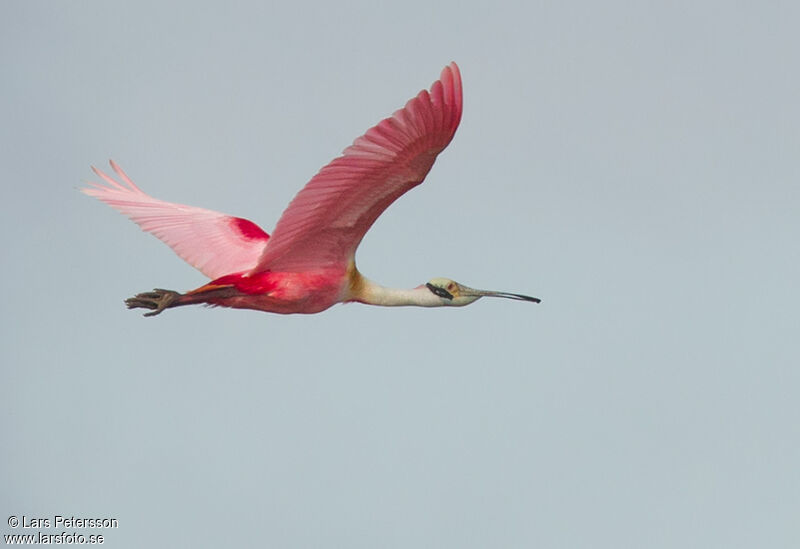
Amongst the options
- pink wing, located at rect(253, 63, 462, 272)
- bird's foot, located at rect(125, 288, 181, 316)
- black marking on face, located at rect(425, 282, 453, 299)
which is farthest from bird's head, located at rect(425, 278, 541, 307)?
bird's foot, located at rect(125, 288, 181, 316)

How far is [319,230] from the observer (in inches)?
657

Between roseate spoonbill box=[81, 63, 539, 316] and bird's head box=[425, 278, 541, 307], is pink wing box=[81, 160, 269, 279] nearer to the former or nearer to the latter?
roseate spoonbill box=[81, 63, 539, 316]

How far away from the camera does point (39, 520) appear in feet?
58.7

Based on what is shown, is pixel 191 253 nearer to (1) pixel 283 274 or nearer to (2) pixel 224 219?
(2) pixel 224 219

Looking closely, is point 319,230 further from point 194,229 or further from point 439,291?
point 194,229

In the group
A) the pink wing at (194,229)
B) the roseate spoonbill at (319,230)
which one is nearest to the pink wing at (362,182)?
the roseate spoonbill at (319,230)

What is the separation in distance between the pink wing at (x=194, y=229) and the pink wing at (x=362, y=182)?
1.17 meters

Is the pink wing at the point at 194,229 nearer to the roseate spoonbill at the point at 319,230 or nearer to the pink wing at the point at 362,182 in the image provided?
the roseate spoonbill at the point at 319,230

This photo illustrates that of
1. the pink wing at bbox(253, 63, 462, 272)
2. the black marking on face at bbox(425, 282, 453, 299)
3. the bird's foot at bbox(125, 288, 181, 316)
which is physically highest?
the pink wing at bbox(253, 63, 462, 272)

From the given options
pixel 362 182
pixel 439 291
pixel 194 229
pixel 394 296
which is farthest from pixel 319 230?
pixel 194 229

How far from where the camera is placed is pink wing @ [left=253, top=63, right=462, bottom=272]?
48.3 ft

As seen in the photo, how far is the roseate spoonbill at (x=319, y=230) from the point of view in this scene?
49.1 ft

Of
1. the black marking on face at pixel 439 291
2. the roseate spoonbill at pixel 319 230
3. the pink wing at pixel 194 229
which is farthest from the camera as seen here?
the black marking on face at pixel 439 291

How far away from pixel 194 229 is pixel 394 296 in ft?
7.70
